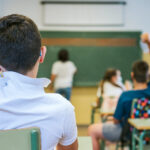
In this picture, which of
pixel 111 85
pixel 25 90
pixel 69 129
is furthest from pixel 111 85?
pixel 25 90

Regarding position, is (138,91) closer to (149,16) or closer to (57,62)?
(57,62)

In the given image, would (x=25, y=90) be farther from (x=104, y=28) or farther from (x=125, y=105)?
(x=104, y=28)

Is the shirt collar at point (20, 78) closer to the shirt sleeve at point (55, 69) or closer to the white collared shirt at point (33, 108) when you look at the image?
the white collared shirt at point (33, 108)

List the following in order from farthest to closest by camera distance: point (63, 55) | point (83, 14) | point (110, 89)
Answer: point (83, 14)
point (63, 55)
point (110, 89)

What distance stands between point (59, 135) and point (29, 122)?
0.44 ft

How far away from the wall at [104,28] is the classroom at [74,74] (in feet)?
0.07

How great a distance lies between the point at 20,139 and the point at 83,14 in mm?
5127

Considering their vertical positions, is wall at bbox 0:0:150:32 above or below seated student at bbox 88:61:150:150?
above

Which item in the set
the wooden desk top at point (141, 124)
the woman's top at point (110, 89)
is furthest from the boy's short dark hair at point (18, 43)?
the woman's top at point (110, 89)

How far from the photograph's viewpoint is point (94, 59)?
6035 millimetres

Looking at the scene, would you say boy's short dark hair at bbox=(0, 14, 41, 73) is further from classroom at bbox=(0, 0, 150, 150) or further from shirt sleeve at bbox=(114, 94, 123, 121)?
shirt sleeve at bbox=(114, 94, 123, 121)

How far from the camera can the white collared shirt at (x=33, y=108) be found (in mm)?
997

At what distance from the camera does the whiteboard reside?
19.2 feet

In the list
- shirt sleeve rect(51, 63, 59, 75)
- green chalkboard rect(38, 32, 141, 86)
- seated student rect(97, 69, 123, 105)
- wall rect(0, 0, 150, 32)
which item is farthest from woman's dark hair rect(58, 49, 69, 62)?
seated student rect(97, 69, 123, 105)
